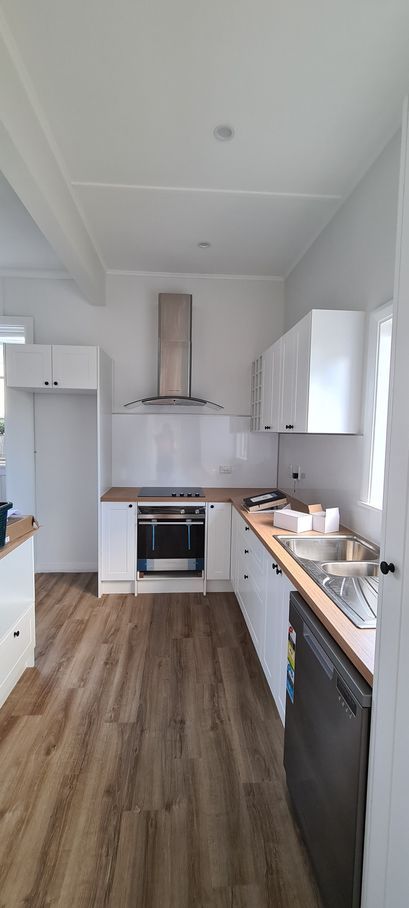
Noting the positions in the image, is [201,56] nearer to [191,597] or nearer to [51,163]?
[51,163]

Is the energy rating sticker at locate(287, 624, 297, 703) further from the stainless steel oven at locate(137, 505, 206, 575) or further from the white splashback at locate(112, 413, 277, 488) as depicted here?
the white splashback at locate(112, 413, 277, 488)

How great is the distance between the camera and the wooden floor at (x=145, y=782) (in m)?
1.17

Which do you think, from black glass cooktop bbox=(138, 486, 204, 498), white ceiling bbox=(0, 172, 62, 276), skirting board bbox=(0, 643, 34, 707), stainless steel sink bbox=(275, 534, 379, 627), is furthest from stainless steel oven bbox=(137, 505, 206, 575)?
white ceiling bbox=(0, 172, 62, 276)

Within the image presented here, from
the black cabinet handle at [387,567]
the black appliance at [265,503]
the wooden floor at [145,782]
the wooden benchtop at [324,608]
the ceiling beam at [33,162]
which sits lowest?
the wooden floor at [145,782]

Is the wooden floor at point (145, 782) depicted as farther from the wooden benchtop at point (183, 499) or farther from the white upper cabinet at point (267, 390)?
the white upper cabinet at point (267, 390)

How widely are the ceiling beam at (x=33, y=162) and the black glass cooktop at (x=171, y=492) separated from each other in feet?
6.12

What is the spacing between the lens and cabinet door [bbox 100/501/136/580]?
305cm

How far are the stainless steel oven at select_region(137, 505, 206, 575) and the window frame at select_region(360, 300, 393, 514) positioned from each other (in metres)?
1.45

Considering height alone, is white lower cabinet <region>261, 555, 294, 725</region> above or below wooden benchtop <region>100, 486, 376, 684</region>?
below

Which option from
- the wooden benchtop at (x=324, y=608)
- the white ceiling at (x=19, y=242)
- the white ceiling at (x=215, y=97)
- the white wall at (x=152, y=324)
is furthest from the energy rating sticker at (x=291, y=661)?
the white ceiling at (x=19, y=242)

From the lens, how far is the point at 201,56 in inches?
56.5

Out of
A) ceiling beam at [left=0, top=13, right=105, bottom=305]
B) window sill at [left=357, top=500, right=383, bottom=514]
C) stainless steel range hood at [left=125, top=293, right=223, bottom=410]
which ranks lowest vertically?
window sill at [left=357, top=500, right=383, bottom=514]

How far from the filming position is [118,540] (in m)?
3.08

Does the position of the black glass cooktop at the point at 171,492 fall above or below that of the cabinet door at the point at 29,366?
below
